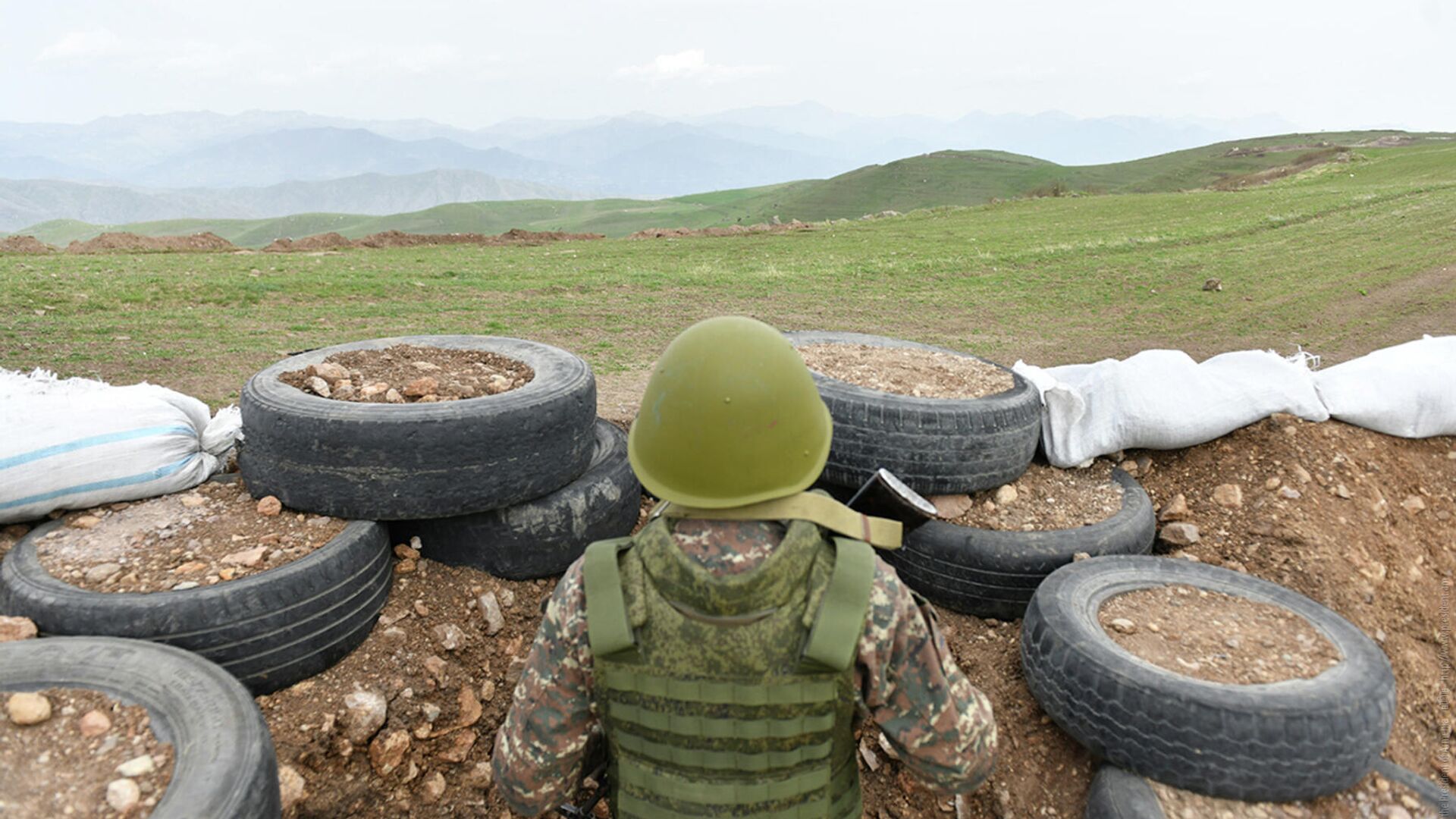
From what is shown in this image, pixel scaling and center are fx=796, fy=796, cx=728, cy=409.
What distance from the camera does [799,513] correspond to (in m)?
2.12

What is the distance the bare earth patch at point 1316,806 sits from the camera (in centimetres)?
295

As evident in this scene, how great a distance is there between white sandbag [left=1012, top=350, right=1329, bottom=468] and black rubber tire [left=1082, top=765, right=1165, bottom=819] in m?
2.24

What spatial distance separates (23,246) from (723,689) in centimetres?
2240

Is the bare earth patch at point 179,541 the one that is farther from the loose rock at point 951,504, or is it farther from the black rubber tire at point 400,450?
the loose rock at point 951,504

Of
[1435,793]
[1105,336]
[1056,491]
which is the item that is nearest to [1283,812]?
[1435,793]

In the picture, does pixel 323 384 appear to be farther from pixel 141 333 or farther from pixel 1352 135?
pixel 1352 135

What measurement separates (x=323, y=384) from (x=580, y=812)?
2613 mm

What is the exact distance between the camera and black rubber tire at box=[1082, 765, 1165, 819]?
295 centimetres

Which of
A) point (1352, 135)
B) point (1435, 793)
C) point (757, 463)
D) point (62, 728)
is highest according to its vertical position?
point (1352, 135)

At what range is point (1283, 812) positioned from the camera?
295cm

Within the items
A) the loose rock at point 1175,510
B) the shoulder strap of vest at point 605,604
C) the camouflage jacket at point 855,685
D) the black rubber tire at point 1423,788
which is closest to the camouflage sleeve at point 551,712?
the camouflage jacket at point 855,685

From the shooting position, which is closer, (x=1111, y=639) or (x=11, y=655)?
(x=11, y=655)

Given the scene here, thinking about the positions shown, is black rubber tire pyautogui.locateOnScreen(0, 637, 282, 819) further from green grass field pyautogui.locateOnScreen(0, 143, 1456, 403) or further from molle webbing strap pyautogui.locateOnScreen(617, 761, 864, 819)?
green grass field pyautogui.locateOnScreen(0, 143, 1456, 403)

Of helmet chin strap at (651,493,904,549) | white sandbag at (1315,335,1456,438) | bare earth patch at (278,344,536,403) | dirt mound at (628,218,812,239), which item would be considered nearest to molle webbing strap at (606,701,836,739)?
helmet chin strap at (651,493,904,549)
